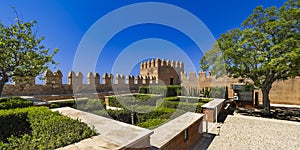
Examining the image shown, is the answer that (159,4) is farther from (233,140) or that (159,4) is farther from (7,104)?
(7,104)

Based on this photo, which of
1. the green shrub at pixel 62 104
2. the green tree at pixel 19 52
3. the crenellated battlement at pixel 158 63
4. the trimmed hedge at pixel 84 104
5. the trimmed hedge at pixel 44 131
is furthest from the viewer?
the crenellated battlement at pixel 158 63

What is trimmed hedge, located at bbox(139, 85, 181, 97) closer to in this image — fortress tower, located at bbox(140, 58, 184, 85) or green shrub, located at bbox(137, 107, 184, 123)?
green shrub, located at bbox(137, 107, 184, 123)

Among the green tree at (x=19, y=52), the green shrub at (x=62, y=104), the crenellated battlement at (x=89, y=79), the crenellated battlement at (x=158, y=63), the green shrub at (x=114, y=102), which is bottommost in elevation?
the green shrub at (x=114, y=102)

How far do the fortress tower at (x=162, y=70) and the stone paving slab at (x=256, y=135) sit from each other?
1451 cm

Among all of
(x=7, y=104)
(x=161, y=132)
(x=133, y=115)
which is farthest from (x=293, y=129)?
(x=7, y=104)

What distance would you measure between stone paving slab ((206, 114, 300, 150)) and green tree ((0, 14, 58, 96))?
7550 millimetres

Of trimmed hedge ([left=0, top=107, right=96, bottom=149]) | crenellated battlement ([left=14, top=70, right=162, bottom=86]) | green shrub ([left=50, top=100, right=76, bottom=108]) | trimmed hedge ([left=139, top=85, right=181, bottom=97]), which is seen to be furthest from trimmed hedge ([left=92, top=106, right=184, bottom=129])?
trimmed hedge ([left=139, top=85, right=181, bottom=97])

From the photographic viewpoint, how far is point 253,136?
4969 mm

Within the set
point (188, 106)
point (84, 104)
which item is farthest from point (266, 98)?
point (84, 104)

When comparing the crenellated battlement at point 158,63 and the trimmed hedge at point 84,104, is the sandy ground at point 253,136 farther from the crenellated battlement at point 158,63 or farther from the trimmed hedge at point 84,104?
the crenellated battlement at point 158,63

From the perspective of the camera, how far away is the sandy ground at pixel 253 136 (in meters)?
4.32

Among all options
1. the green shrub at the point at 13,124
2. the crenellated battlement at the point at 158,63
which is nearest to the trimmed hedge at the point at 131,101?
the green shrub at the point at 13,124

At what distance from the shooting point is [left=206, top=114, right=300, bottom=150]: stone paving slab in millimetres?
4316

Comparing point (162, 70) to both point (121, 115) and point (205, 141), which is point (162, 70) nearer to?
point (121, 115)
